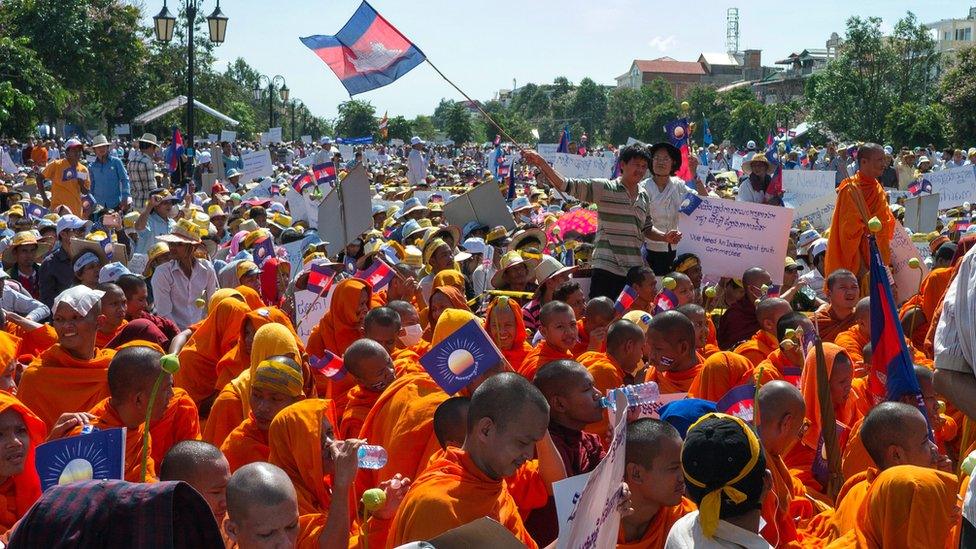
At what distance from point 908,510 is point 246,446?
2.53 metres

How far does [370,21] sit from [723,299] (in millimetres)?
3347

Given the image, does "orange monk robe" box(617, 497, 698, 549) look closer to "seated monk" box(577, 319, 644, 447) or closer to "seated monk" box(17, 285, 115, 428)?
"seated monk" box(577, 319, 644, 447)

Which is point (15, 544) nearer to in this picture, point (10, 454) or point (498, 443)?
point (498, 443)

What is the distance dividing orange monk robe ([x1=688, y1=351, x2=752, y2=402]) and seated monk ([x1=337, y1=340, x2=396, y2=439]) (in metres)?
1.47

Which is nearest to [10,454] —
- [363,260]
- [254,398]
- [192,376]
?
[254,398]

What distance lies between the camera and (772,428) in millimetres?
4719

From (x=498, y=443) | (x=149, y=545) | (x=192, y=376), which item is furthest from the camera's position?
(x=192, y=376)

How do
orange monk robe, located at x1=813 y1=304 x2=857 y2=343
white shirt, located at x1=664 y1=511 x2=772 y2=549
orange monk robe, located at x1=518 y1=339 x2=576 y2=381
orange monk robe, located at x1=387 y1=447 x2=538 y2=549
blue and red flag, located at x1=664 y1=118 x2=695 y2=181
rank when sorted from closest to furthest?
white shirt, located at x1=664 y1=511 x2=772 y2=549 < orange monk robe, located at x1=387 y1=447 x2=538 y2=549 < orange monk robe, located at x1=518 y1=339 x2=576 y2=381 < orange monk robe, located at x1=813 y1=304 x2=857 y2=343 < blue and red flag, located at x1=664 y1=118 x2=695 y2=181

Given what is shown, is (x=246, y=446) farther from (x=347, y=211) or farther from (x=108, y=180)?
(x=108, y=180)

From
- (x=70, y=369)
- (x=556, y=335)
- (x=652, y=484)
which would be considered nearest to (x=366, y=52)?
(x=556, y=335)

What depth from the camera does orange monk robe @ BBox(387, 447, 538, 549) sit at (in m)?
3.63

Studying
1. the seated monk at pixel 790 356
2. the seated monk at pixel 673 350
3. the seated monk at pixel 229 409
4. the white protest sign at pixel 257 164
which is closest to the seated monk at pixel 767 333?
the seated monk at pixel 790 356

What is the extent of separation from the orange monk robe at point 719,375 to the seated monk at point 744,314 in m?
2.26

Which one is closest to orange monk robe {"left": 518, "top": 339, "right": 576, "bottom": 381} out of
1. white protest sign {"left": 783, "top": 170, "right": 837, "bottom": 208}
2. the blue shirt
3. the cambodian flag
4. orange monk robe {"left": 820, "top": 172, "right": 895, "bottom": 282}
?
the cambodian flag
